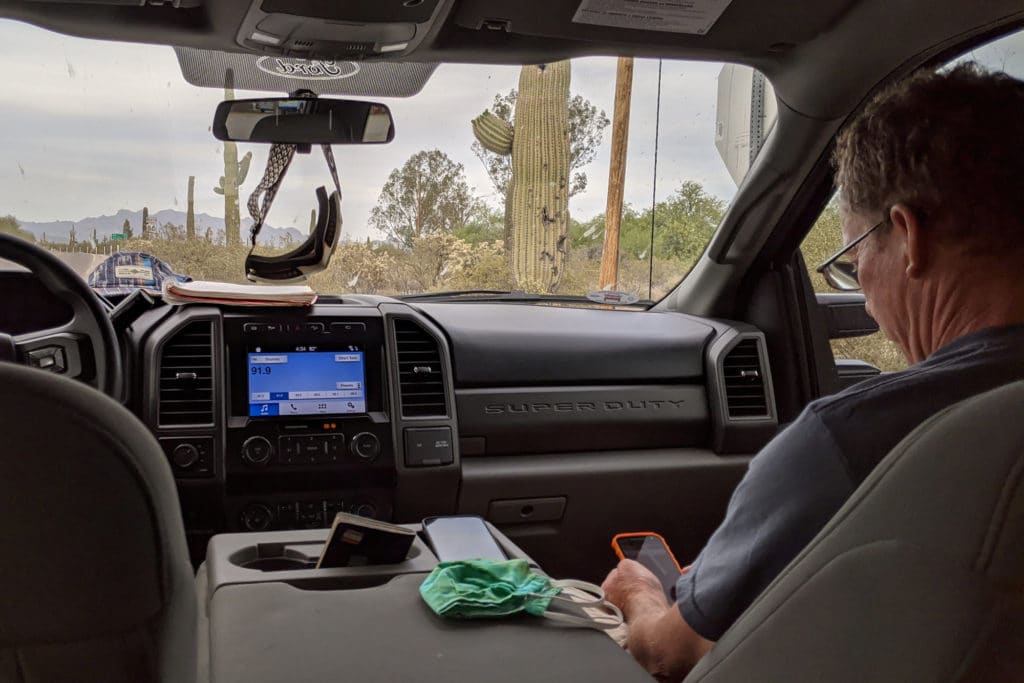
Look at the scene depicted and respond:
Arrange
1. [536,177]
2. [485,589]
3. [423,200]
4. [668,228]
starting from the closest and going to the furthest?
1. [485,589]
2. [423,200]
3. [536,177]
4. [668,228]

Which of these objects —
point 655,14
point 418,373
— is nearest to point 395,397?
point 418,373

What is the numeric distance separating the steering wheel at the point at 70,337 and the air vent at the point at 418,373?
89 cm

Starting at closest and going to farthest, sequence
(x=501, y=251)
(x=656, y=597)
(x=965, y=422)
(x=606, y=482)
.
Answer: (x=965, y=422) → (x=656, y=597) → (x=606, y=482) → (x=501, y=251)

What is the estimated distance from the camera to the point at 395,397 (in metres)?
3.03

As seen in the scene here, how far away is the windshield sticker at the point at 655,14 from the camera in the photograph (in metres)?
2.76

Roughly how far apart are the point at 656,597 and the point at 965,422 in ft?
3.35

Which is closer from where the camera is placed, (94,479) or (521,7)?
(94,479)

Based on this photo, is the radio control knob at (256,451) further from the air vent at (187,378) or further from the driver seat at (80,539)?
the driver seat at (80,539)

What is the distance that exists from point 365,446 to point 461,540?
872 mm

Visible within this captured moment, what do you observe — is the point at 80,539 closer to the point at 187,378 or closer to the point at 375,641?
the point at 375,641

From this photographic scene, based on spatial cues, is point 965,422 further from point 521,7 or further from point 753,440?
point 753,440

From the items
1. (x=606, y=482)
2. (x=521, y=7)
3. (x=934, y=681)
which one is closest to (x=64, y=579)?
(x=934, y=681)

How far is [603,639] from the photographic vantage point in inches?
62.3

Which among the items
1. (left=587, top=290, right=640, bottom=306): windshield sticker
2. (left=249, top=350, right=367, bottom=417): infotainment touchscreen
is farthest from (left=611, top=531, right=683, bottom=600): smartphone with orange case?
(left=587, top=290, right=640, bottom=306): windshield sticker
